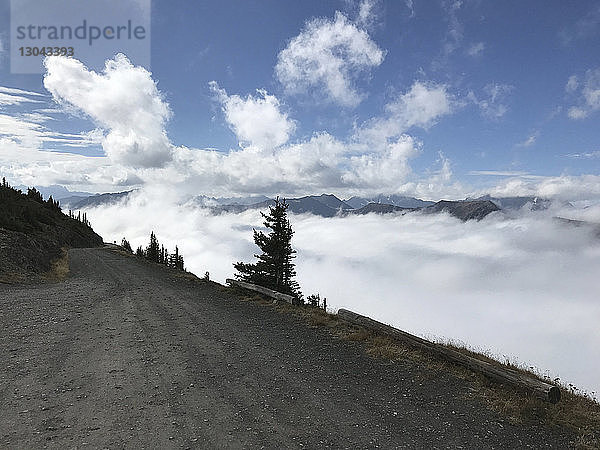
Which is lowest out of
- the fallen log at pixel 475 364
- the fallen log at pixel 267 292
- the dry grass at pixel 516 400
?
the dry grass at pixel 516 400

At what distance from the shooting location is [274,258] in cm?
2955

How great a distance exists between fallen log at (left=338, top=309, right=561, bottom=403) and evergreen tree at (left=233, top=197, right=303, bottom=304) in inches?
662

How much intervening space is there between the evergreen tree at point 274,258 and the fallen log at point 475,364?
55.2ft

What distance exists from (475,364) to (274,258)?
21968 millimetres

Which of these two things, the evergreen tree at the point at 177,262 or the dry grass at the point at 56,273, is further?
the evergreen tree at the point at 177,262

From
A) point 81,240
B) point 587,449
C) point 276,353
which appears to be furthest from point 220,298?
point 81,240

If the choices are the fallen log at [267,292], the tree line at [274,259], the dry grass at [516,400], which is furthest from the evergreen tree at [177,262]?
the dry grass at [516,400]

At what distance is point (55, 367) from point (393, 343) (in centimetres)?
894

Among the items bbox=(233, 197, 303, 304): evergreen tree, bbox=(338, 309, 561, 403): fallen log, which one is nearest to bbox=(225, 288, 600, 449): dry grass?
bbox=(338, 309, 561, 403): fallen log

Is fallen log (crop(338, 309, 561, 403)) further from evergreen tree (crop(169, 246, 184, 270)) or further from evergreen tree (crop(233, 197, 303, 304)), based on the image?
evergreen tree (crop(169, 246, 184, 270))

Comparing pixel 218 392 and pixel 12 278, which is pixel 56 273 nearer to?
pixel 12 278

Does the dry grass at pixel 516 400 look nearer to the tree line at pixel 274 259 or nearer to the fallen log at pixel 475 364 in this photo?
the fallen log at pixel 475 364

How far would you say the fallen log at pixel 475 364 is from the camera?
23.4 ft

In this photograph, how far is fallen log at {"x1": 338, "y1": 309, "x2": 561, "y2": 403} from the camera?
23.4 feet
